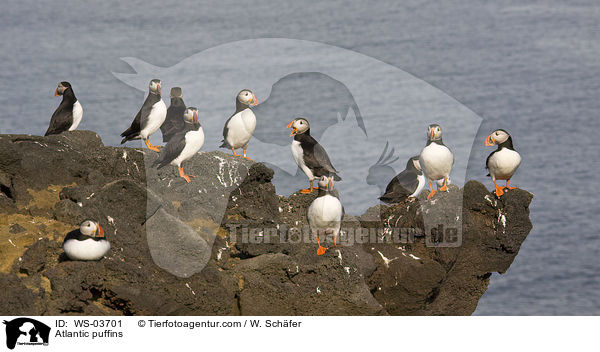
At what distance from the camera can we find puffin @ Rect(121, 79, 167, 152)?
1491cm

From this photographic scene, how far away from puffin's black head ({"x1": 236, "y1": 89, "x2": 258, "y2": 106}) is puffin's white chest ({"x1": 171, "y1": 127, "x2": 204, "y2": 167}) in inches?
40.8

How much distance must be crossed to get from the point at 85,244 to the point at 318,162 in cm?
405

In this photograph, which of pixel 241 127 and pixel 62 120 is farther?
pixel 62 120

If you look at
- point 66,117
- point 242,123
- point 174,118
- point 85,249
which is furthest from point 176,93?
point 85,249

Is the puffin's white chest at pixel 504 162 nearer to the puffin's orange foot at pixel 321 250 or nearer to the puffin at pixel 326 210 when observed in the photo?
the puffin at pixel 326 210

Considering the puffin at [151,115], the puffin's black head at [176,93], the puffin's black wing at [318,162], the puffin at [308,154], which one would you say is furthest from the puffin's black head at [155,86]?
the puffin's black wing at [318,162]

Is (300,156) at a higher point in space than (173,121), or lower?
lower

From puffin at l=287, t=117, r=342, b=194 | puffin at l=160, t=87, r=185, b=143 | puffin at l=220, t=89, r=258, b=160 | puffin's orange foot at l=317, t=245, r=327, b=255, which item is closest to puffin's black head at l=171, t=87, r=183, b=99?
puffin at l=160, t=87, r=185, b=143

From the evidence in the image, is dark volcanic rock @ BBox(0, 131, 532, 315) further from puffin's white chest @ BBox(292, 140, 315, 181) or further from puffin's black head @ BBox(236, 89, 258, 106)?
puffin's black head @ BBox(236, 89, 258, 106)

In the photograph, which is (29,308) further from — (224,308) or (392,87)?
(392,87)

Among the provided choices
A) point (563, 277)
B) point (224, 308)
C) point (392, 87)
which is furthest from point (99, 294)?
point (392, 87)

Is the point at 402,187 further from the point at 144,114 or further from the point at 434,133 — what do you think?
the point at 144,114

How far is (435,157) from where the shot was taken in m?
13.6

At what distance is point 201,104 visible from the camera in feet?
153
